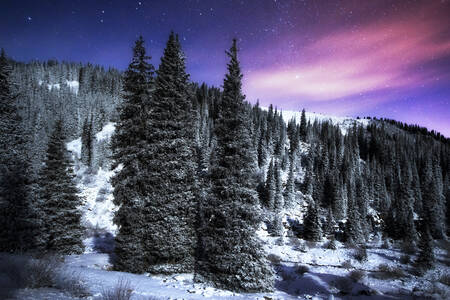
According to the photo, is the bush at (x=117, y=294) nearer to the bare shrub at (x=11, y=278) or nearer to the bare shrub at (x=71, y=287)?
the bare shrub at (x=71, y=287)

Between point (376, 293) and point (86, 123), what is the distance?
9785 centimetres

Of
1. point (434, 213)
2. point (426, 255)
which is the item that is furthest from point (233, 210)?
point (434, 213)

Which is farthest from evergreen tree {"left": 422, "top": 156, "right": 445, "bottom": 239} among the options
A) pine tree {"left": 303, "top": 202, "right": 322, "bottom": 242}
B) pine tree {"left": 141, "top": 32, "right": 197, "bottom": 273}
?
pine tree {"left": 141, "top": 32, "right": 197, "bottom": 273}

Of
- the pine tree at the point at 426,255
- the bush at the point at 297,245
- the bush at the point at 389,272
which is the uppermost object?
the pine tree at the point at 426,255

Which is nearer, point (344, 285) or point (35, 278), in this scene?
point (35, 278)

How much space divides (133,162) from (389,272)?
30205 mm

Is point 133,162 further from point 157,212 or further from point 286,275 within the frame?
point 286,275

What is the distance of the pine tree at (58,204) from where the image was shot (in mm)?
17312

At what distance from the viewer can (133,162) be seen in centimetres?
1485

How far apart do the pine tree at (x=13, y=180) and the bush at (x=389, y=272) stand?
3062cm

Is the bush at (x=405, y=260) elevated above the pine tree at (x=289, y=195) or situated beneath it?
situated beneath

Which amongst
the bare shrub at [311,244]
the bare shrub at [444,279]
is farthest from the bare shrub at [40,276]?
the bare shrub at [311,244]

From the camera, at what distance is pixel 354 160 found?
350ft

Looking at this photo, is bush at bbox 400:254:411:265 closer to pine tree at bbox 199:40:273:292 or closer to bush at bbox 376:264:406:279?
bush at bbox 376:264:406:279
